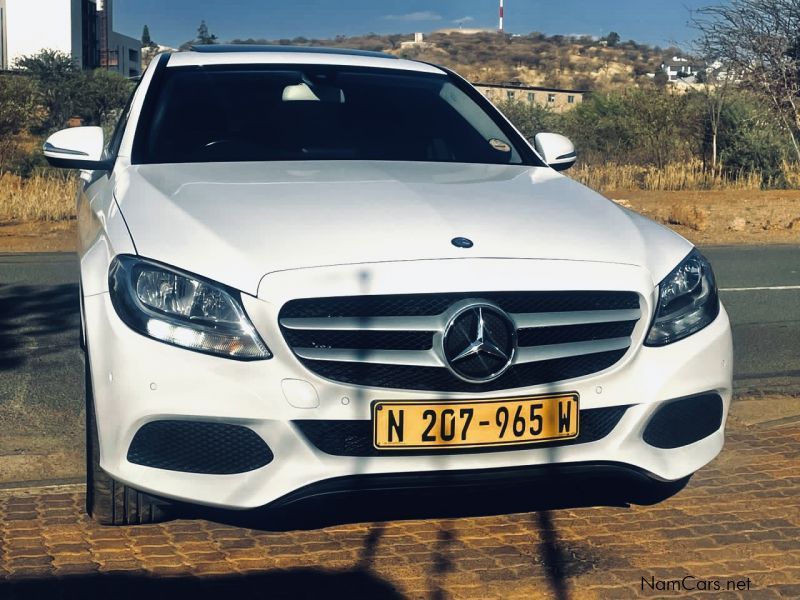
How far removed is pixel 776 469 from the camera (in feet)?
14.5

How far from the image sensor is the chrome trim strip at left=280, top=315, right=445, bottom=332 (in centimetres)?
314

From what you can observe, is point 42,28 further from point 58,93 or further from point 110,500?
point 110,500

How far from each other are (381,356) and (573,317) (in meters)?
0.58

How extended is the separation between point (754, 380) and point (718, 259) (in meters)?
5.55

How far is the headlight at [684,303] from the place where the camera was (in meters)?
3.41

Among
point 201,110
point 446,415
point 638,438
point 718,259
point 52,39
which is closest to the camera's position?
point 446,415

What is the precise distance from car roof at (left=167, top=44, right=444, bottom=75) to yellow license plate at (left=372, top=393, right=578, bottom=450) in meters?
2.64

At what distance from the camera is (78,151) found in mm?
A: 4801

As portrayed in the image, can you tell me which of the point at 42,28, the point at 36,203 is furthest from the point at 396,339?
the point at 42,28

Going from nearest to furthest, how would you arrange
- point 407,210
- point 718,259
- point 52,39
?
point 407,210
point 718,259
point 52,39

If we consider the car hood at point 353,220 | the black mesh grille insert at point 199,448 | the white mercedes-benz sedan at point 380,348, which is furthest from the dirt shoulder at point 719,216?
the black mesh grille insert at point 199,448

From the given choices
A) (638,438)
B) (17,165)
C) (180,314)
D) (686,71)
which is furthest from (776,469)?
(686,71)

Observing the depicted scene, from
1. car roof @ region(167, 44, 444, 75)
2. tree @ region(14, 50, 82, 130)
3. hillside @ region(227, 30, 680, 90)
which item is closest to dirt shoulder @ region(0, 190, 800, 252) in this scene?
car roof @ region(167, 44, 444, 75)

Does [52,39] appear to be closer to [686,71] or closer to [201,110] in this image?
[686,71]
